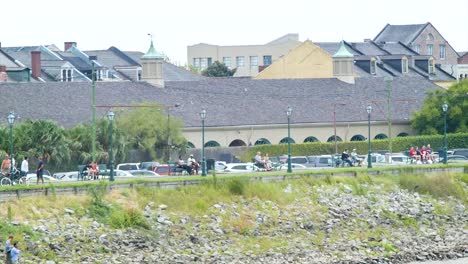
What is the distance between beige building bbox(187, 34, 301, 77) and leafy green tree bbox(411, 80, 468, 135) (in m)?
54.6

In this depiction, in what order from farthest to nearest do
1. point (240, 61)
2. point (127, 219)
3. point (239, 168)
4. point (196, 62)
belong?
point (196, 62)
point (240, 61)
point (239, 168)
point (127, 219)

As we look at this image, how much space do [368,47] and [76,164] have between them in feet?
211

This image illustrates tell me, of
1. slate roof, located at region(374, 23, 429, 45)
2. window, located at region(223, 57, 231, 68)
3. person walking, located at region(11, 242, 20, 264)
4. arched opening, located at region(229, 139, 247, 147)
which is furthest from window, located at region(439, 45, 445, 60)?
person walking, located at region(11, 242, 20, 264)

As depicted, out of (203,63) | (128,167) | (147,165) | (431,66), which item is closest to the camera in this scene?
(128,167)


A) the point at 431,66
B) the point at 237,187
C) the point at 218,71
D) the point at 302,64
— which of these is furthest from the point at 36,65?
the point at 237,187

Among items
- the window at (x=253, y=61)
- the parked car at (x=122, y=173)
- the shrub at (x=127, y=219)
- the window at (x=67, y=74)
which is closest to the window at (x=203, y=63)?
the window at (x=253, y=61)

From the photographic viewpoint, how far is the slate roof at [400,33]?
156m

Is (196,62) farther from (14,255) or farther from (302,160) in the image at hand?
(14,255)

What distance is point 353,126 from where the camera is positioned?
346 ft

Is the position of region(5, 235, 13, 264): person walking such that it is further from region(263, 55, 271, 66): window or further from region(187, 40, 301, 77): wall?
region(263, 55, 271, 66): window

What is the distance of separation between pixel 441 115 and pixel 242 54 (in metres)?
63.9

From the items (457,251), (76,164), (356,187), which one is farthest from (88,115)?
(457,251)

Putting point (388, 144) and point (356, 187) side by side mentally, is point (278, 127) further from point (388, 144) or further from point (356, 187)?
point (356, 187)

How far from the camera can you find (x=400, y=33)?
15888 centimetres
